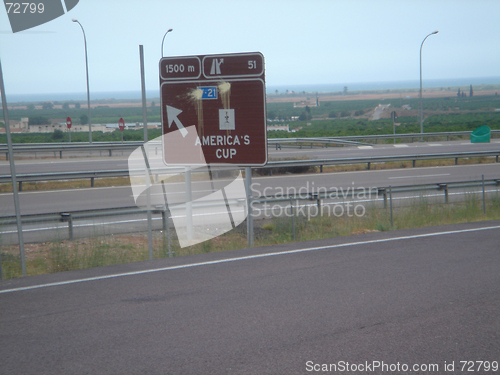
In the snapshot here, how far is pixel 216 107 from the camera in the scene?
10484 mm

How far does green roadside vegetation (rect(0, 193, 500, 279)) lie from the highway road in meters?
1.29

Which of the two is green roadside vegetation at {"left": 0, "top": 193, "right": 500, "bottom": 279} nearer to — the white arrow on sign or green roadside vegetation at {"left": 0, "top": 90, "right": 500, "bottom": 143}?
the white arrow on sign

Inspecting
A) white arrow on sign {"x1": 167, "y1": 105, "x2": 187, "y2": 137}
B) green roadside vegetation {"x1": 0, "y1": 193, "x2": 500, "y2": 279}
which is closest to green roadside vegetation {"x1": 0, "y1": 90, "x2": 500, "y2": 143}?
green roadside vegetation {"x1": 0, "y1": 193, "x2": 500, "y2": 279}

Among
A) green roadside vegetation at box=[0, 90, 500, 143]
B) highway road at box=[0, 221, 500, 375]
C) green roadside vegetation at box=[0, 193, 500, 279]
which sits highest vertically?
green roadside vegetation at box=[0, 90, 500, 143]

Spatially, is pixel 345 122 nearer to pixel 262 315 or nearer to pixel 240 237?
pixel 240 237

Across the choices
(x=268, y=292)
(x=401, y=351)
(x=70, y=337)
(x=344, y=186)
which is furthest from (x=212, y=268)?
(x=344, y=186)

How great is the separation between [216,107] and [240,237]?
300 centimetres

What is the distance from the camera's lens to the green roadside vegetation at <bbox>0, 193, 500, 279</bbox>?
29.6 feet

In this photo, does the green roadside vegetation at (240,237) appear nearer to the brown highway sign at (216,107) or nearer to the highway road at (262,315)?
the highway road at (262,315)

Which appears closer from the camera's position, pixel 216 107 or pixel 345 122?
pixel 216 107

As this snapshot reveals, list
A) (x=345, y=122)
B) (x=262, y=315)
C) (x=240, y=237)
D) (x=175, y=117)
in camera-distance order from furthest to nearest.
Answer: (x=345, y=122)
(x=240, y=237)
(x=175, y=117)
(x=262, y=315)

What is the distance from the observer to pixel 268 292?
6.59 m

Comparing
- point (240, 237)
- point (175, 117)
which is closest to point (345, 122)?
point (240, 237)

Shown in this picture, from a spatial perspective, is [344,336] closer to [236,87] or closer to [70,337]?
[70,337]
